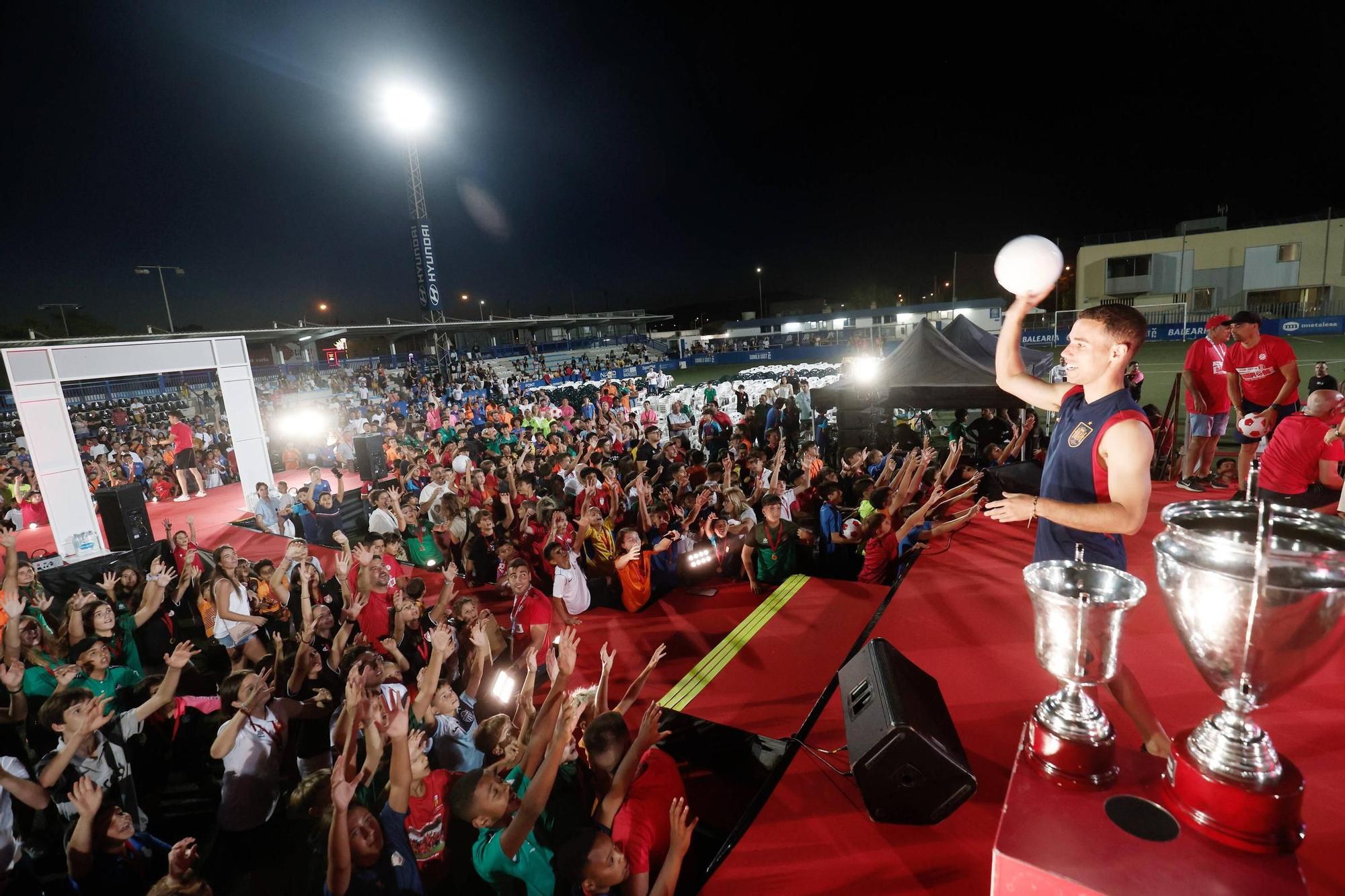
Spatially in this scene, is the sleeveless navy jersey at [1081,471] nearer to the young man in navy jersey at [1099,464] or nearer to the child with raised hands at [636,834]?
the young man in navy jersey at [1099,464]

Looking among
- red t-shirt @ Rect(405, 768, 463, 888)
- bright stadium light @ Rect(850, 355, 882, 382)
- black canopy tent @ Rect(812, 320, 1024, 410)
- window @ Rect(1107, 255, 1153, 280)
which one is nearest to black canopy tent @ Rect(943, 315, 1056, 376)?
black canopy tent @ Rect(812, 320, 1024, 410)

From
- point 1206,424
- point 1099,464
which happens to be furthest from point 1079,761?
point 1206,424

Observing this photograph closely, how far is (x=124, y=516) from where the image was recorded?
7.74 meters

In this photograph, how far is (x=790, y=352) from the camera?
130ft

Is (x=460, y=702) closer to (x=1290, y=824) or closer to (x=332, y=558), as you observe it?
(x=1290, y=824)

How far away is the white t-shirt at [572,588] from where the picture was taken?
5.41 meters

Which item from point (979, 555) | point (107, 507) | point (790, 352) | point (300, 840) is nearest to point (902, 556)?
point (979, 555)

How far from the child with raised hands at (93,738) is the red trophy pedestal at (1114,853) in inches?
167

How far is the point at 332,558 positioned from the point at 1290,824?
8991mm

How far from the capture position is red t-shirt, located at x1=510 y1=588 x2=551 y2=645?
15.6 ft

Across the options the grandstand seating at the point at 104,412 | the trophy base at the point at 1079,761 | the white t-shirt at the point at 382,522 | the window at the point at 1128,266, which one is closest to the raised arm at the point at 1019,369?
the trophy base at the point at 1079,761

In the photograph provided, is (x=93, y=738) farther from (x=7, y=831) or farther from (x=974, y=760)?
(x=974, y=760)

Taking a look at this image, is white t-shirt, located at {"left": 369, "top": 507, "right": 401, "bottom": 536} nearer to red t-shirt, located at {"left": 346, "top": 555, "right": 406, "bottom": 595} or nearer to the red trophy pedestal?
red t-shirt, located at {"left": 346, "top": 555, "right": 406, "bottom": 595}

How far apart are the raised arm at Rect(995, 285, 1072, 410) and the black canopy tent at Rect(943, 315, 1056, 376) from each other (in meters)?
7.20
